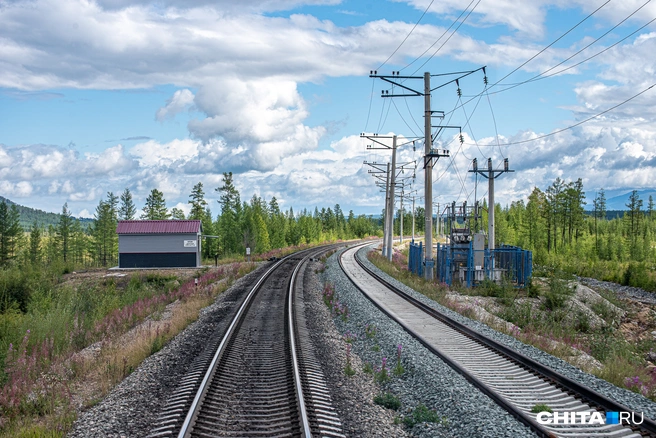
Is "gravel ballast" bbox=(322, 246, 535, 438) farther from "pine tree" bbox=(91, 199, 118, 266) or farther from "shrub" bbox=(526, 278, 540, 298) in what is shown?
"pine tree" bbox=(91, 199, 118, 266)

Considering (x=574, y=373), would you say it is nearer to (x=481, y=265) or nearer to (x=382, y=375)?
(x=382, y=375)

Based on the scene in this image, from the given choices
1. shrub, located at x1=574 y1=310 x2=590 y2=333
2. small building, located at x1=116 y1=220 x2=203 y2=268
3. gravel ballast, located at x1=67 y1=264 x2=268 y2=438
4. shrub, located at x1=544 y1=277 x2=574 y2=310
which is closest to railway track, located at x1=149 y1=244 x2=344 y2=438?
gravel ballast, located at x1=67 y1=264 x2=268 y2=438

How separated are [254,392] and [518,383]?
4.29 meters

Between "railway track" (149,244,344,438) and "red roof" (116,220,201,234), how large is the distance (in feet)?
Answer: 102

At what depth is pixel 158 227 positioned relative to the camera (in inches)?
1720

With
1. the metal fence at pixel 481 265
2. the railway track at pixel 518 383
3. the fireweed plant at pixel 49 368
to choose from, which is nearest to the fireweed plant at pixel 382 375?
the railway track at pixel 518 383

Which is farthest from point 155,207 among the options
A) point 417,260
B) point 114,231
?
point 417,260

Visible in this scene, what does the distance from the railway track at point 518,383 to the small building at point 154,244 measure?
3177 centimetres

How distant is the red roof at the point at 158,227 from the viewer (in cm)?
4331

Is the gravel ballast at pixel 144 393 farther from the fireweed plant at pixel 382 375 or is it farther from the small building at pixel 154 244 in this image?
the small building at pixel 154 244

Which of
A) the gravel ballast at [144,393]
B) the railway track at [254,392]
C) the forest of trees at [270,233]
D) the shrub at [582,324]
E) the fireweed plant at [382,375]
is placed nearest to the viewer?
the railway track at [254,392]

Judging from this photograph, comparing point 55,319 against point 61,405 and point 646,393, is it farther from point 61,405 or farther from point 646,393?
point 646,393

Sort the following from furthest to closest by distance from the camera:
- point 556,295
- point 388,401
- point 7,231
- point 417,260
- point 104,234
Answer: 1. point 104,234
2. point 7,231
3. point 417,260
4. point 556,295
5. point 388,401

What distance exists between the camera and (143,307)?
66.8 feet
